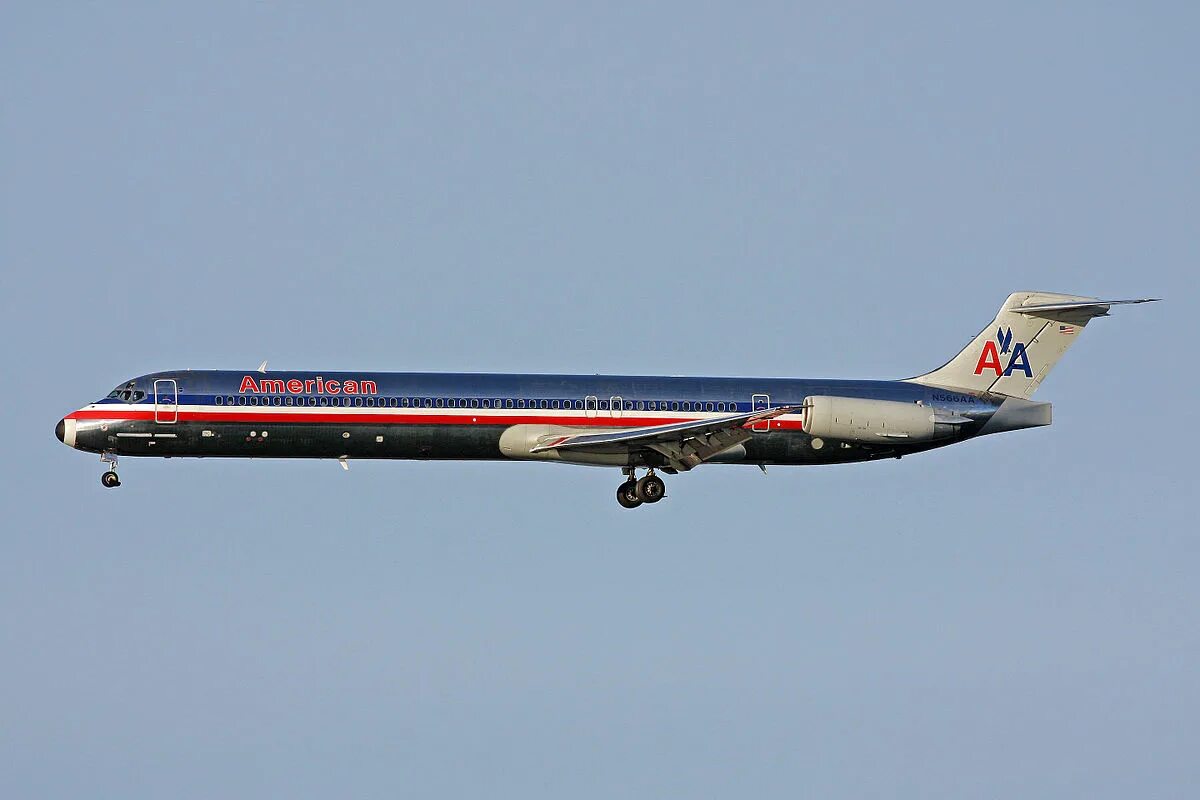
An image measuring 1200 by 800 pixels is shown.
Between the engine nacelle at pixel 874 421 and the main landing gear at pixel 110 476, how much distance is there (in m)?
20.8

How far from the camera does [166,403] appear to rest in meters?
53.8

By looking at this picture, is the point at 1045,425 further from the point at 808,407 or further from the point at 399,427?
the point at 399,427

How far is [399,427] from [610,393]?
6514mm

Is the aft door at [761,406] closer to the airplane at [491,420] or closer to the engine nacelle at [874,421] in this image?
the airplane at [491,420]

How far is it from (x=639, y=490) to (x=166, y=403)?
14527 mm

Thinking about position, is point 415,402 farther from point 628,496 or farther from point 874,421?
point 874,421

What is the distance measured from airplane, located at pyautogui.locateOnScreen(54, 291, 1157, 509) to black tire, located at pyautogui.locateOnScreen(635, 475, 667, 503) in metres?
0.04

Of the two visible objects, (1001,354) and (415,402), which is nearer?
(415,402)

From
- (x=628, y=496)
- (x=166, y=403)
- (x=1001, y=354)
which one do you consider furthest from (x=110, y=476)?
(x=1001, y=354)

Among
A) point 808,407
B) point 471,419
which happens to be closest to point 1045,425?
point 808,407

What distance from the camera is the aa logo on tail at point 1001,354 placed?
59062mm

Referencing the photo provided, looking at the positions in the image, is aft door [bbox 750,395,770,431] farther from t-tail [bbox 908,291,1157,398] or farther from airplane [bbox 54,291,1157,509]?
t-tail [bbox 908,291,1157,398]

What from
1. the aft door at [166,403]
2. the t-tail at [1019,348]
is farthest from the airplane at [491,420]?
the t-tail at [1019,348]

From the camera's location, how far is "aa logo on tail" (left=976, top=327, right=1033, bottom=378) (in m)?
59.1
